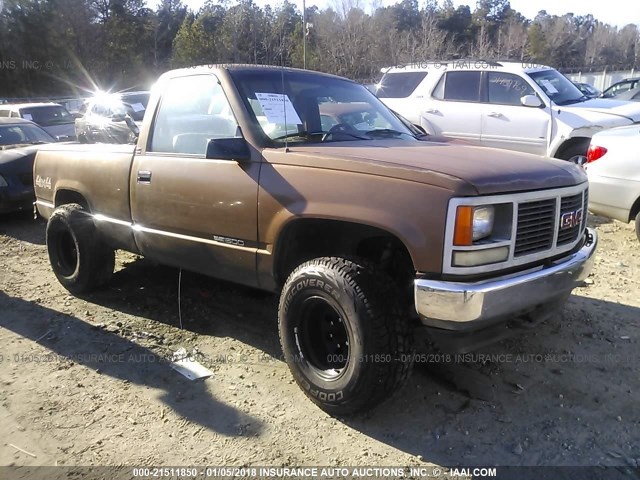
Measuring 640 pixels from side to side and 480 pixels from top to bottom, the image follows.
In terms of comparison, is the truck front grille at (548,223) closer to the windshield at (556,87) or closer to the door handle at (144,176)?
the door handle at (144,176)

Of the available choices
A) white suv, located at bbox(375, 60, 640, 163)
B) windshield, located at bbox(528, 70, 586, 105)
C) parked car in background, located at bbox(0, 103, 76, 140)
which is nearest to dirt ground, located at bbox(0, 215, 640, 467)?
white suv, located at bbox(375, 60, 640, 163)

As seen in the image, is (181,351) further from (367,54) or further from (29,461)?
(367,54)

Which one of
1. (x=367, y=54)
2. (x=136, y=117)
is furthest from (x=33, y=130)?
(x=367, y=54)

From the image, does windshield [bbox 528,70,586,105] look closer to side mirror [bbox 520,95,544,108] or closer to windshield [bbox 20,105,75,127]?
side mirror [bbox 520,95,544,108]

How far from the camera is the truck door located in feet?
11.4

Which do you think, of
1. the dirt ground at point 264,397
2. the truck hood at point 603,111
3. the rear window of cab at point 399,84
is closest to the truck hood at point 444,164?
the dirt ground at point 264,397

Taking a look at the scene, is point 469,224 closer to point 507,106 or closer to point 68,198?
point 68,198

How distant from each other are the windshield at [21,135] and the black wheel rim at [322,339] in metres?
8.24

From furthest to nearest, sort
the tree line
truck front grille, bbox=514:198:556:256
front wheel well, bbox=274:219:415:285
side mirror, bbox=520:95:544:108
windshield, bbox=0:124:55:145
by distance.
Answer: the tree line → windshield, bbox=0:124:55:145 → side mirror, bbox=520:95:544:108 → front wheel well, bbox=274:219:415:285 → truck front grille, bbox=514:198:556:256

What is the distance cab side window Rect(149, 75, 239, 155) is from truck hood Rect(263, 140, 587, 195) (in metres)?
0.58

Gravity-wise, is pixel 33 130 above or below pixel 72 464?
above

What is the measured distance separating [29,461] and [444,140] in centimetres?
339

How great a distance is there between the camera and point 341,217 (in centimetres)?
293

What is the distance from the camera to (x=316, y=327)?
128 inches
